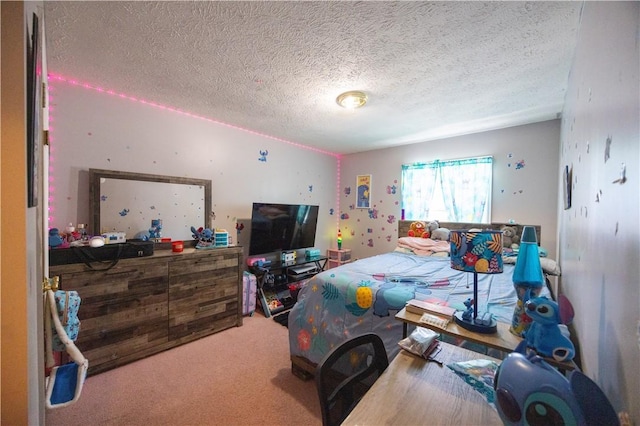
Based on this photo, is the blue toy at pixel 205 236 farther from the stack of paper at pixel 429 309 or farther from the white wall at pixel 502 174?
the white wall at pixel 502 174

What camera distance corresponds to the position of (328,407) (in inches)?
35.2

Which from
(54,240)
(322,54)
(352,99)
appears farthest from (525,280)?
(54,240)

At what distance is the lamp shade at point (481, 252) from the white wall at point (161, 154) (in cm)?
286

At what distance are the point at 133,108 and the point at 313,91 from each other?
1.84 meters

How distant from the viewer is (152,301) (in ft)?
7.38

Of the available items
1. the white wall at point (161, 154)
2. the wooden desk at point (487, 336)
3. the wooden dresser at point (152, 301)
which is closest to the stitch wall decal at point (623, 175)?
the wooden desk at point (487, 336)

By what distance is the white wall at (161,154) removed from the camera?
2199mm

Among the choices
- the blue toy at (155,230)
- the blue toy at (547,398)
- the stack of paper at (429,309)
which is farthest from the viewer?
the blue toy at (155,230)

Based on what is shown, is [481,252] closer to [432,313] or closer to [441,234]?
[432,313]

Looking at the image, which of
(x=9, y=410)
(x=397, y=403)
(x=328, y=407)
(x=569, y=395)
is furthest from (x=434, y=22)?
(x=9, y=410)

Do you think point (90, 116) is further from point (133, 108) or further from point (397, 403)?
point (397, 403)

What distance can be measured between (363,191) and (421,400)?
4.00 m

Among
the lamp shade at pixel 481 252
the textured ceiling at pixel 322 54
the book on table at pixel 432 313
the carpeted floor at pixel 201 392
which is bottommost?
the carpeted floor at pixel 201 392

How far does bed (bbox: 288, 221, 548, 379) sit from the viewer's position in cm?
165
